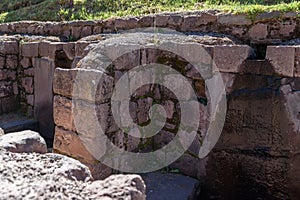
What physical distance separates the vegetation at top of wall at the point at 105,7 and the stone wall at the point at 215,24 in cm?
14

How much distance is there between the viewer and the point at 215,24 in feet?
16.2

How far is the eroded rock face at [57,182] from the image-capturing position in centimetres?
190

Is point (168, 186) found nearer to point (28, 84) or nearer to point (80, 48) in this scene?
point (80, 48)

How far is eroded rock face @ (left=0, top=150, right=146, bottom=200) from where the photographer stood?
1.90m

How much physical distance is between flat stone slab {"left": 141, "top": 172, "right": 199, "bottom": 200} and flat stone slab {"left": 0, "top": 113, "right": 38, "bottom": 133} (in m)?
2.64

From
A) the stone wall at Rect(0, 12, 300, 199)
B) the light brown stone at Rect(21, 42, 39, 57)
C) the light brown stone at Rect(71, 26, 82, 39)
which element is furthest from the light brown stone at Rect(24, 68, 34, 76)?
the stone wall at Rect(0, 12, 300, 199)

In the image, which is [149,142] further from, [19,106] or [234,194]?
[19,106]

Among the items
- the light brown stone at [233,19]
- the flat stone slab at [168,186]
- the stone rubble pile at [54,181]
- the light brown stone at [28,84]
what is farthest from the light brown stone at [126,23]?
the stone rubble pile at [54,181]

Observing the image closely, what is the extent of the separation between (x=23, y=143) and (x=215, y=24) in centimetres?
313

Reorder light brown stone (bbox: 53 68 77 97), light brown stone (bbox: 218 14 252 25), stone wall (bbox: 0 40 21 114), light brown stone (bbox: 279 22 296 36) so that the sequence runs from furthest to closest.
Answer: stone wall (bbox: 0 40 21 114), light brown stone (bbox: 218 14 252 25), light brown stone (bbox: 279 22 296 36), light brown stone (bbox: 53 68 77 97)

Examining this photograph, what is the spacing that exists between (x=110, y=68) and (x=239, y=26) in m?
1.87

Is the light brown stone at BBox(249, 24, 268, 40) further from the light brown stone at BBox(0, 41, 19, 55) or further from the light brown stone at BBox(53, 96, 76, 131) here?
the light brown stone at BBox(0, 41, 19, 55)

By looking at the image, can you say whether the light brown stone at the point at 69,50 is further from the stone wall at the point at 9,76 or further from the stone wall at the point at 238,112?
the stone wall at the point at 9,76

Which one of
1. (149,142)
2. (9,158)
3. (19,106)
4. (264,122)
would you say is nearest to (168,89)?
(149,142)
